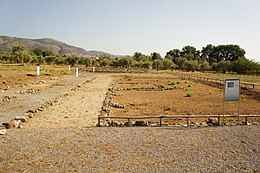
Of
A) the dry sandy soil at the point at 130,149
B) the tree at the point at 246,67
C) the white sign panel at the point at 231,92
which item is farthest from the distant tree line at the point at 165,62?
the dry sandy soil at the point at 130,149

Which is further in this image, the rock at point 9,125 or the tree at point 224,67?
the tree at point 224,67

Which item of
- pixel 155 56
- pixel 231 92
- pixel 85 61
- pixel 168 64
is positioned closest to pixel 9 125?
pixel 231 92

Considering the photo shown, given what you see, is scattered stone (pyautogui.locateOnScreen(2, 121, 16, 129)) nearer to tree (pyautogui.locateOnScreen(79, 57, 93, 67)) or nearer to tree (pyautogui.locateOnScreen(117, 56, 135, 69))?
tree (pyautogui.locateOnScreen(117, 56, 135, 69))

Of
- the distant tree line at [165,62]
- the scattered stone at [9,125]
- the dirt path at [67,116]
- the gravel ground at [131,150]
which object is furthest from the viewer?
the distant tree line at [165,62]

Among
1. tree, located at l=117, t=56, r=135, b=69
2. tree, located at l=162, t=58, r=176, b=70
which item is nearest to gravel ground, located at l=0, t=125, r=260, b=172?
tree, located at l=117, t=56, r=135, b=69

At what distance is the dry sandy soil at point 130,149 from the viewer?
6.16 meters

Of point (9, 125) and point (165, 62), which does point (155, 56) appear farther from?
point (9, 125)

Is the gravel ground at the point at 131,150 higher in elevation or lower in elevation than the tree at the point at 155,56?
lower

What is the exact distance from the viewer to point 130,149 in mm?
7406

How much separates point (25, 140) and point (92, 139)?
82.2 inches

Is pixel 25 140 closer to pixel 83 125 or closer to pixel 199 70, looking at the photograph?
pixel 83 125

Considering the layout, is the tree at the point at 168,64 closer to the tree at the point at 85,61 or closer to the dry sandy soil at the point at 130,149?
the tree at the point at 85,61

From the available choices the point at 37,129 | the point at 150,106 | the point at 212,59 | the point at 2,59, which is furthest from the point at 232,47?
the point at 37,129

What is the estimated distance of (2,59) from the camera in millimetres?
93375
